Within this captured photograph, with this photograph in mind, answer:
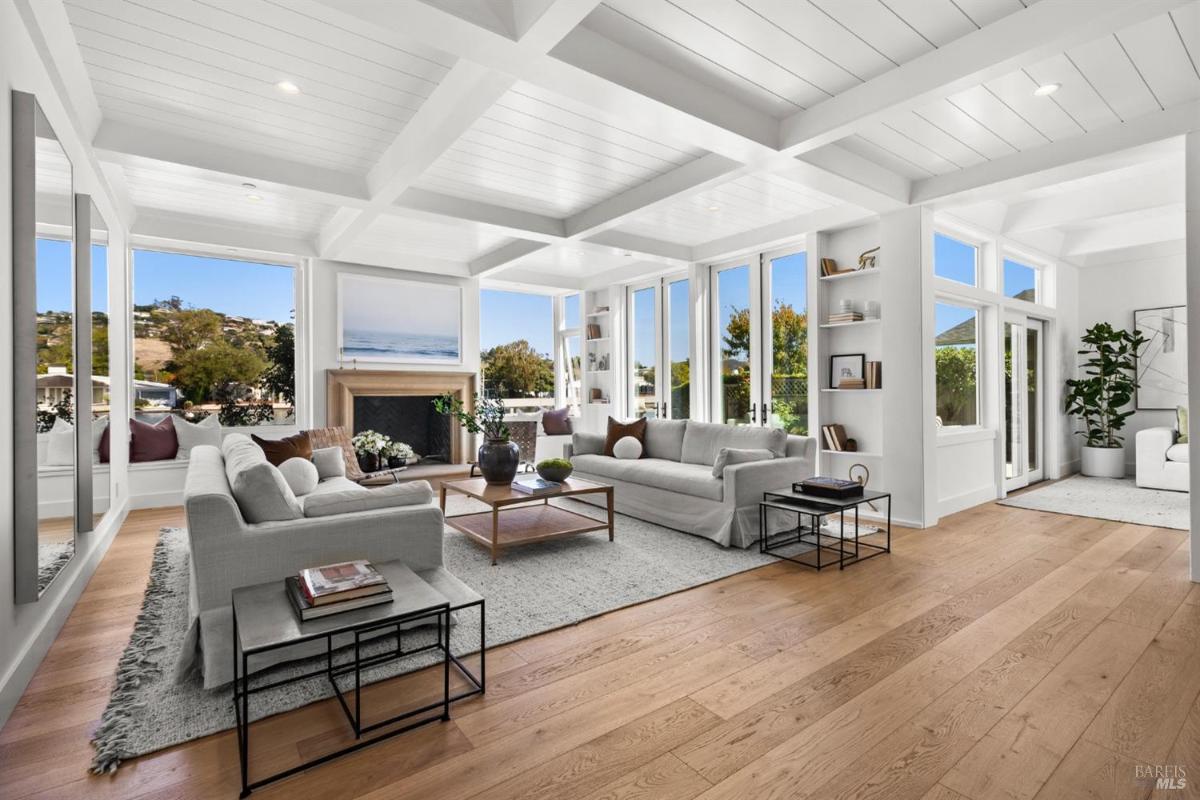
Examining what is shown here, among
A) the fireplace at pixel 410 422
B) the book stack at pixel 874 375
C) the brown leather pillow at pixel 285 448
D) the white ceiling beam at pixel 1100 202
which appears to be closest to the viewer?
the brown leather pillow at pixel 285 448

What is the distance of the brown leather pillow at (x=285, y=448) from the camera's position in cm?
444

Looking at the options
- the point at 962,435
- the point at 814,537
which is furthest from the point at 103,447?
the point at 962,435

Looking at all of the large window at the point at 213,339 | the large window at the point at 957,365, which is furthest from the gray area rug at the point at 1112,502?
the large window at the point at 213,339

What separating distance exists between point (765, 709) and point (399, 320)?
19.4ft

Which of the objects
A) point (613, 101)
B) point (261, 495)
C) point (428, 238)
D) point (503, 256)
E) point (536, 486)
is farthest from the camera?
point (503, 256)

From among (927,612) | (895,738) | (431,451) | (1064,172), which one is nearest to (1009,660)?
(927,612)

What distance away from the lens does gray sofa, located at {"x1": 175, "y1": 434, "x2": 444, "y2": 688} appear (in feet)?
7.06

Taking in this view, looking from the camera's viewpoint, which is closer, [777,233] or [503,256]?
[777,233]

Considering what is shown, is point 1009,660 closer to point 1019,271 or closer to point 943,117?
point 943,117

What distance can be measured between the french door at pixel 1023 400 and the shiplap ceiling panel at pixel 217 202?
6.60 m

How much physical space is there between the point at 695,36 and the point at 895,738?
2752 mm

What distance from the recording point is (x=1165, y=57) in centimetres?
280

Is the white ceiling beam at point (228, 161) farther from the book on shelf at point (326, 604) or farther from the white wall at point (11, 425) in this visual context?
the book on shelf at point (326, 604)

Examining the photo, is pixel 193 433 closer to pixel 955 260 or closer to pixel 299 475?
pixel 299 475
